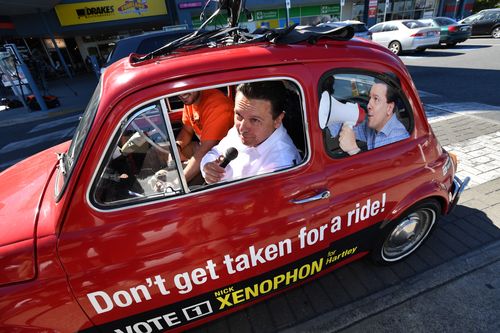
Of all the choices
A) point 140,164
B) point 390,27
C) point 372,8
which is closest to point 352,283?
point 140,164

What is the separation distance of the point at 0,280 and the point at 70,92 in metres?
14.2

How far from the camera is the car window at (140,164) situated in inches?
53.5

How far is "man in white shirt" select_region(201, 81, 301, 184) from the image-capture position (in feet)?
5.34

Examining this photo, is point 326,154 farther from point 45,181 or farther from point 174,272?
point 45,181

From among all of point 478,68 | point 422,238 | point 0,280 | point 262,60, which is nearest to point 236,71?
point 262,60

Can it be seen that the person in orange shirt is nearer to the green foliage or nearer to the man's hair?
the man's hair

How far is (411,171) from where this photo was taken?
1956 mm

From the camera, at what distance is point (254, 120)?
1694 mm

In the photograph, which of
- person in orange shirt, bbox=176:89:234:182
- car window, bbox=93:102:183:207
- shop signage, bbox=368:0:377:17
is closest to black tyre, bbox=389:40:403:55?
shop signage, bbox=368:0:377:17

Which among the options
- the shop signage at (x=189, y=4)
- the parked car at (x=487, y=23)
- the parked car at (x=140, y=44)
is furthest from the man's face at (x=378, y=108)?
the parked car at (x=487, y=23)

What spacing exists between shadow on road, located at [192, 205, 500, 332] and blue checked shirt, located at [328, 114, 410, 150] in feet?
4.01

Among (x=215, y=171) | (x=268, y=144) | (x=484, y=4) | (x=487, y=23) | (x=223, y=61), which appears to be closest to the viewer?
(x=223, y=61)

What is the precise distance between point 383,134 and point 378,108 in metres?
0.18

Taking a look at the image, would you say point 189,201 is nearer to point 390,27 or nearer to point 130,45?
point 130,45
